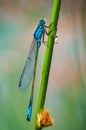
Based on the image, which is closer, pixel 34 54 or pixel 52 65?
pixel 34 54

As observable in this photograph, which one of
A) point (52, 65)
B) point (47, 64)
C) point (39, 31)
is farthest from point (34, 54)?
point (52, 65)

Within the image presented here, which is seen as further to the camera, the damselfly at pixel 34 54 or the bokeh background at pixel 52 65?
the bokeh background at pixel 52 65

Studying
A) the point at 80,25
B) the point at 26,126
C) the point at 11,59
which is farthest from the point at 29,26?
the point at 26,126

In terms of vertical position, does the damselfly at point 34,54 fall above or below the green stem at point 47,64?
above

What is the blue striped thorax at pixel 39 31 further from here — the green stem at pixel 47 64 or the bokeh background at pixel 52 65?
the bokeh background at pixel 52 65

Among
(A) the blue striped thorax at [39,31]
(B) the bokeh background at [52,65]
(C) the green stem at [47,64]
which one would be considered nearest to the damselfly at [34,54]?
(A) the blue striped thorax at [39,31]

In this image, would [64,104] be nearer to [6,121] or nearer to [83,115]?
[83,115]

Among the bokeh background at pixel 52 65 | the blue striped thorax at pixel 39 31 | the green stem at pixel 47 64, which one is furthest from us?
the bokeh background at pixel 52 65

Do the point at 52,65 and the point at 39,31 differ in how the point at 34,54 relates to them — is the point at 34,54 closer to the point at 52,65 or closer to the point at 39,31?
the point at 39,31
